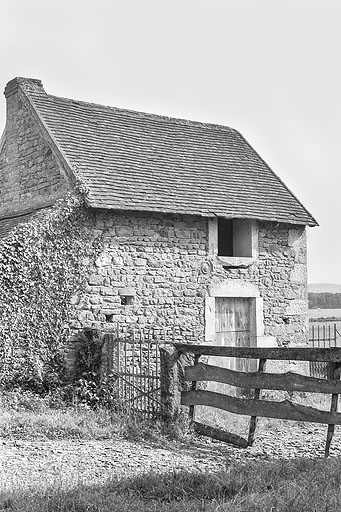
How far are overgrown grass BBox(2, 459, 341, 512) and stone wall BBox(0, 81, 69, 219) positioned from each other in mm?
8698

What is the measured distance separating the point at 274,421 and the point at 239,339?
419 centimetres

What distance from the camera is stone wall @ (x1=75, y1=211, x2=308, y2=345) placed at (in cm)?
1383

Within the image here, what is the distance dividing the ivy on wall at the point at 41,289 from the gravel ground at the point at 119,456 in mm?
3556

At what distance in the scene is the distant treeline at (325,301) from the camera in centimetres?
3459

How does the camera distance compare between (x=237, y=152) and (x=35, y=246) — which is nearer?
(x=35, y=246)

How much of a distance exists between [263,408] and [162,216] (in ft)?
20.2

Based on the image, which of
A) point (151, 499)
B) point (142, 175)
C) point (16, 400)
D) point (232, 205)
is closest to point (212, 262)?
point (232, 205)

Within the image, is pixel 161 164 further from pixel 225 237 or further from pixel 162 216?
pixel 225 237

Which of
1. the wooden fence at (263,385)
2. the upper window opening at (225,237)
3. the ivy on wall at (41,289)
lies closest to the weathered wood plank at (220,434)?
the wooden fence at (263,385)

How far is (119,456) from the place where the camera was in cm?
860

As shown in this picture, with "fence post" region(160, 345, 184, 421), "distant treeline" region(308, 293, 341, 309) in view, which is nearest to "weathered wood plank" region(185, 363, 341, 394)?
"fence post" region(160, 345, 184, 421)

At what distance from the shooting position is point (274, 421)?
1133 cm

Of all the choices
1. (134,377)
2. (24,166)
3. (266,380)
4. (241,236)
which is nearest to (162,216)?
(241,236)

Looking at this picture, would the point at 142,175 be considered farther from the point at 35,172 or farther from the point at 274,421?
the point at 274,421
